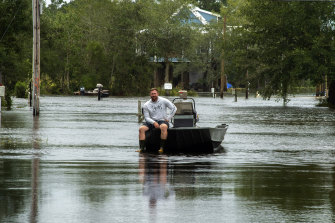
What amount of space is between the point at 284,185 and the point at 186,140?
5.99 metres

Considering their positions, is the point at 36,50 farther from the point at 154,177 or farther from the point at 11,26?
the point at 154,177

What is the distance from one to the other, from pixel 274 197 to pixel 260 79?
50.7 m

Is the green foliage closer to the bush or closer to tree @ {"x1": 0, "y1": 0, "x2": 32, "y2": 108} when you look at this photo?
→ tree @ {"x1": 0, "y1": 0, "x2": 32, "y2": 108}

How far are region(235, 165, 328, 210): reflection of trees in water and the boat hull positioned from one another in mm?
3116

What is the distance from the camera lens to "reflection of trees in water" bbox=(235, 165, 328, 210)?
10.7 metres

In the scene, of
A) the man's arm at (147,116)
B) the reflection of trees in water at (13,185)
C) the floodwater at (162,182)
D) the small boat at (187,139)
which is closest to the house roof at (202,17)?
the floodwater at (162,182)

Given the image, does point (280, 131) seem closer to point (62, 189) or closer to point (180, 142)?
point (180, 142)

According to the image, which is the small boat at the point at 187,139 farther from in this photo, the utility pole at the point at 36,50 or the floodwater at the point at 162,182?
the utility pole at the point at 36,50

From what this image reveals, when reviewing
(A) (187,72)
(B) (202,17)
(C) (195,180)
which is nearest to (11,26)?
(C) (195,180)

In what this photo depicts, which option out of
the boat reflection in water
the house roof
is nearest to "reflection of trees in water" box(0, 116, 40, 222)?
the boat reflection in water

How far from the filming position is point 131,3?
3853 inches

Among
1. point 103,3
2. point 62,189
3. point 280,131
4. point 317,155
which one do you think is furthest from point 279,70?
point 103,3

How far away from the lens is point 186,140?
18.2 meters

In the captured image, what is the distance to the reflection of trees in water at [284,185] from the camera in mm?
10727
